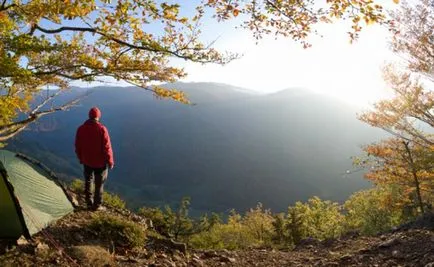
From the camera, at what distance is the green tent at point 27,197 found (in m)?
7.89

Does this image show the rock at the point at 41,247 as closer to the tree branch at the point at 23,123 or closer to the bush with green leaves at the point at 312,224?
the tree branch at the point at 23,123

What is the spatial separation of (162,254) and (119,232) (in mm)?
1028

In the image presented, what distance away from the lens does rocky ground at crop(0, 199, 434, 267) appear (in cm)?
729

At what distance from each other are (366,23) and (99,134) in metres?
6.96

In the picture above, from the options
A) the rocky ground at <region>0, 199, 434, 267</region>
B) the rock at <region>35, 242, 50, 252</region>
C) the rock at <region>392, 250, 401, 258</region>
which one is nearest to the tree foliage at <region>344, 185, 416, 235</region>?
the rocky ground at <region>0, 199, 434, 267</region>

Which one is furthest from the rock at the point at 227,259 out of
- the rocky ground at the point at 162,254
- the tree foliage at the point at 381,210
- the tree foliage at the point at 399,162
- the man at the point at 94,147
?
the tree foliage at the point at 381,210

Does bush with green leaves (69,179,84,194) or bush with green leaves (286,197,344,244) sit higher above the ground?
bush with green leaves (69,179,84,194)

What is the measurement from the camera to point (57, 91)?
15.9 meters

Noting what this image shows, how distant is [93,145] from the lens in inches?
408

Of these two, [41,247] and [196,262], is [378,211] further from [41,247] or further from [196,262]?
[41,247]

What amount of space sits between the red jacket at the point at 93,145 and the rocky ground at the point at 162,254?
1305 mm

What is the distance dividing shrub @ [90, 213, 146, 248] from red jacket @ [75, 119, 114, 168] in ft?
5.67

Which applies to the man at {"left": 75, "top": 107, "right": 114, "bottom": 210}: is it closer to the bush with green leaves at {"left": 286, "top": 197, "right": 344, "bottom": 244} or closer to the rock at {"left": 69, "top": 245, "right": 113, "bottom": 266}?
the rock at {"left": 69, "top": 245, "right": 113, "bottom": 266}

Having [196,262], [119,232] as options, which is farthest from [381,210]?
[119,232]
